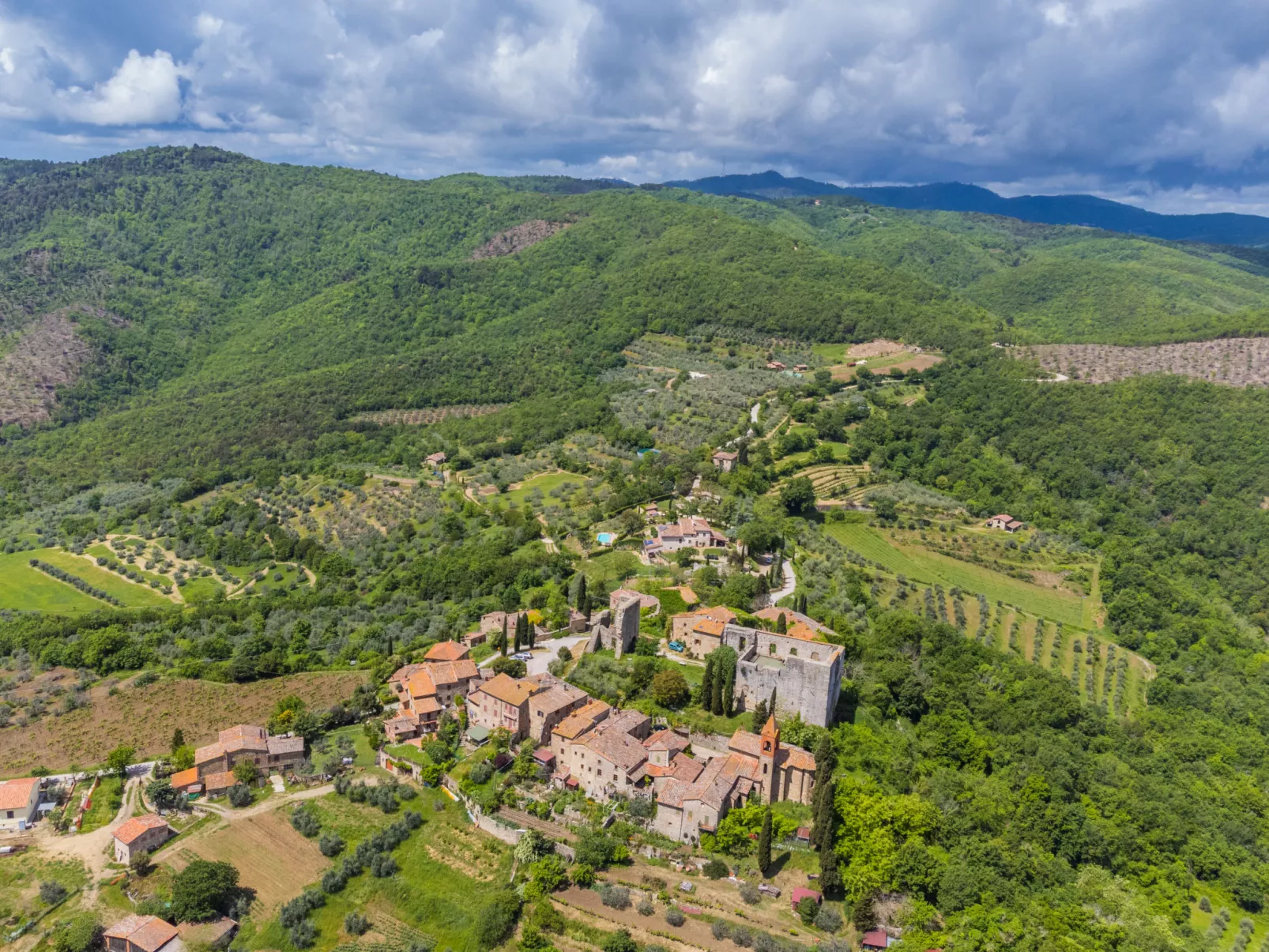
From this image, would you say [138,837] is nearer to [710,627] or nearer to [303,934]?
[303,934]

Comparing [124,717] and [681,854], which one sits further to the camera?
[124,717]

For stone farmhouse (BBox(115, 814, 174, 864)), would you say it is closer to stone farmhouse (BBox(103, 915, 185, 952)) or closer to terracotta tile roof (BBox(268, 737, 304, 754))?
stone farmhouse (BBox(103, 915, 185, 952))

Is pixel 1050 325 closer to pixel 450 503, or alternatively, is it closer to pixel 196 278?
pixel 450 503

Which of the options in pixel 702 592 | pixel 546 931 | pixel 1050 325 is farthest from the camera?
pixel 1050 325

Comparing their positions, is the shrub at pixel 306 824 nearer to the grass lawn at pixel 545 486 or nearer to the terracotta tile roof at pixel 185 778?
the terracotta tile roof at pixel 185 778

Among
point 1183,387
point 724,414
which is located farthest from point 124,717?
point 1183,387
